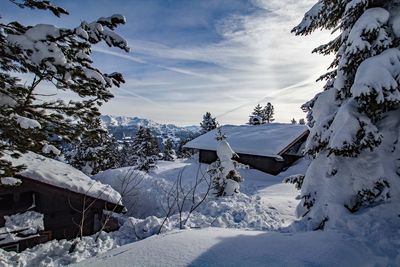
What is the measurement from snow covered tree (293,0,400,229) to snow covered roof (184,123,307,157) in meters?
19.1

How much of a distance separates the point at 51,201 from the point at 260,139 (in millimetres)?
21077

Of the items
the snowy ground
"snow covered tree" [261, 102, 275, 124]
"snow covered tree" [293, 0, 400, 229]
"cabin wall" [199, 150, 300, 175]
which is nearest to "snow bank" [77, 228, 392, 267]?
the snowy ground

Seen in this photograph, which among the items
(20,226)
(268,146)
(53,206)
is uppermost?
(268,146)

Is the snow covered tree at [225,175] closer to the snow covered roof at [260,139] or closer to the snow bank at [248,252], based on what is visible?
the snow covered roof at [260,139]

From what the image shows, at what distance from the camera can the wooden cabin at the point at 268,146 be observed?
26938 mm

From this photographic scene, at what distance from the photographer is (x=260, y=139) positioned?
97.7 feet

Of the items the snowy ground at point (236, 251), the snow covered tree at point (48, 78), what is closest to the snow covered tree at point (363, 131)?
the snowy ground at point (236, 251)

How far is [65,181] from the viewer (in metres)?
12.5

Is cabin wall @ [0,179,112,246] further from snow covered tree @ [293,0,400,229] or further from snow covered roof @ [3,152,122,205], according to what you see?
snow covered tree @ [293,0,400,229]

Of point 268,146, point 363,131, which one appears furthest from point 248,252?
point 268,146

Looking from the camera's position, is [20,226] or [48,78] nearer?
[48,78]

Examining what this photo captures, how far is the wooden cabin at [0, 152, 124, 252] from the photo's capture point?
11.6m

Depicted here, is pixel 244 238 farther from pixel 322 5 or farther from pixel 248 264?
pixel 322 5

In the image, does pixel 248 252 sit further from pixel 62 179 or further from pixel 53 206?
pixel 53 206
